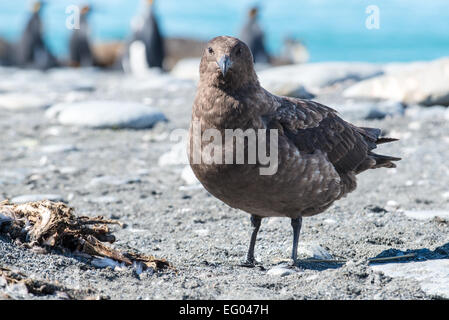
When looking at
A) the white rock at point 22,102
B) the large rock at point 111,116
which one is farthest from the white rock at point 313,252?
the white rock at point 22,102

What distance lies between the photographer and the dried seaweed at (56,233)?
13.9 feet

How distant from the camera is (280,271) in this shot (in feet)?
14.2

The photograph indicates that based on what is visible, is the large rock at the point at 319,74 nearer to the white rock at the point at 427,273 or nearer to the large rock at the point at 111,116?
the large rock at the point at 111,116

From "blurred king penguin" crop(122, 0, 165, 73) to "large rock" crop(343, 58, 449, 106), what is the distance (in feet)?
43.3

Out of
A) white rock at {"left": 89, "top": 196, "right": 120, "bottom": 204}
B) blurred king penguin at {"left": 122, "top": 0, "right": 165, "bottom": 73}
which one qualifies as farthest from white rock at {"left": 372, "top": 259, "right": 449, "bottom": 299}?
blurred king penguin at {"left": 122, "top": 0, "right": 165, "bottom": 73}

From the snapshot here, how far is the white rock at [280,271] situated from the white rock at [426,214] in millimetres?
1736

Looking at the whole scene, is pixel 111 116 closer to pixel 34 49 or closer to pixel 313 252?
pixel 313 252

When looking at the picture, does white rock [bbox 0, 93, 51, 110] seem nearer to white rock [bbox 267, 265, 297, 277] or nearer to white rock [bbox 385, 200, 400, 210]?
white rock [bbox 385, 200, 400, 210]

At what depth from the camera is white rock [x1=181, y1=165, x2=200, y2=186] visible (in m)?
7.03

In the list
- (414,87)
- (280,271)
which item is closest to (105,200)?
(280,271)

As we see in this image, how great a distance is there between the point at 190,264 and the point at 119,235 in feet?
3.51

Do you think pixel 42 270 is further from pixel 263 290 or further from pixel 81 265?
pixel 263 290

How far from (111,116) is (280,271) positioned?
562 cm
